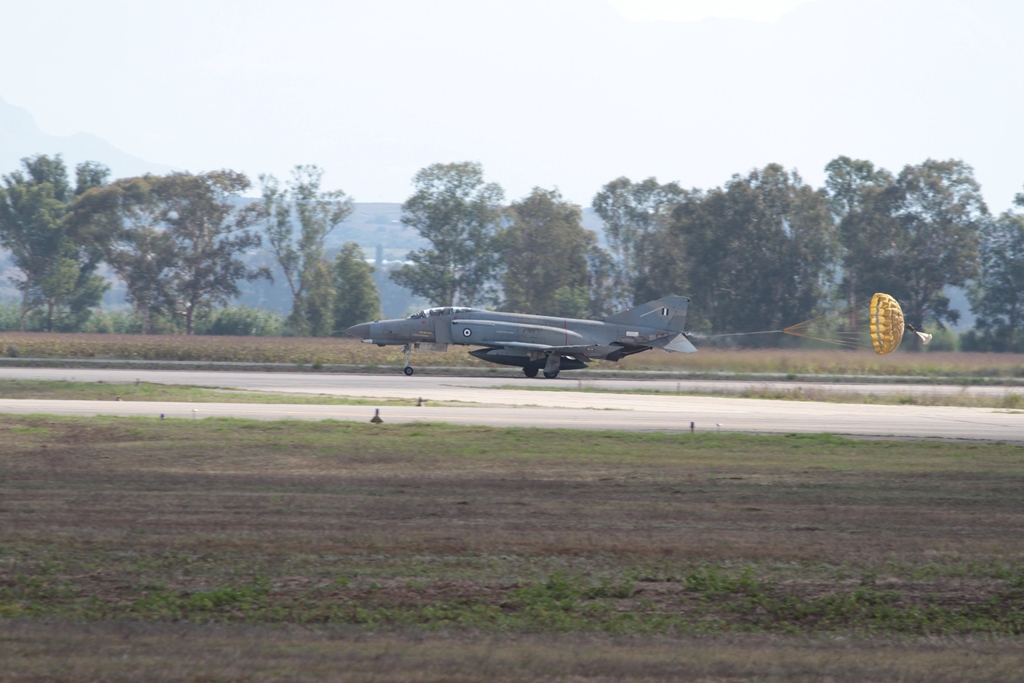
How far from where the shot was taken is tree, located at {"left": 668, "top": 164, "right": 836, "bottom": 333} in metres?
77.2

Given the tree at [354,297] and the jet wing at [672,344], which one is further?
the tree at [354,297]

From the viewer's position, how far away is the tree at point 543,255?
82.9 m

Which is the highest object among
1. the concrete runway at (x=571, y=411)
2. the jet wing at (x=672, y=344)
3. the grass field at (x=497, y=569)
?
the jet wing at (x=672, y=344)

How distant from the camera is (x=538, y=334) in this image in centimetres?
4225

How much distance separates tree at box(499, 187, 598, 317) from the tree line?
133mm

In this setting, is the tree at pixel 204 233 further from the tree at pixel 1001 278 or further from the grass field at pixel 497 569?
the grass field at pixel 497 569

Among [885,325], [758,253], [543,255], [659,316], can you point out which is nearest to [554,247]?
[543,255]

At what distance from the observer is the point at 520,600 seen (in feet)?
28.0

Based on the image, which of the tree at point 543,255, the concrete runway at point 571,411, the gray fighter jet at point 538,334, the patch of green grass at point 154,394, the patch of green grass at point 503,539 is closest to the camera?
the patch of green grass at point 503,539

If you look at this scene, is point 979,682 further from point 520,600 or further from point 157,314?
point 157,314

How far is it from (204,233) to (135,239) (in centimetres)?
562

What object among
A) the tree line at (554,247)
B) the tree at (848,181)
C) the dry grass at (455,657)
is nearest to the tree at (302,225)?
the tree line at (554,247)

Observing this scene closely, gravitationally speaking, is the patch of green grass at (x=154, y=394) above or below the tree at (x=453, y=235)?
below

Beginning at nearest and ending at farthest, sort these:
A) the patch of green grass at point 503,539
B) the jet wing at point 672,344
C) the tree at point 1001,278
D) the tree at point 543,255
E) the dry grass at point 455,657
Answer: the dry grass at point 455,657
the patch of green grass at point 503,539
the jet wing at point 672,344
the tree at point 1001,278
the tree at point 543,255
